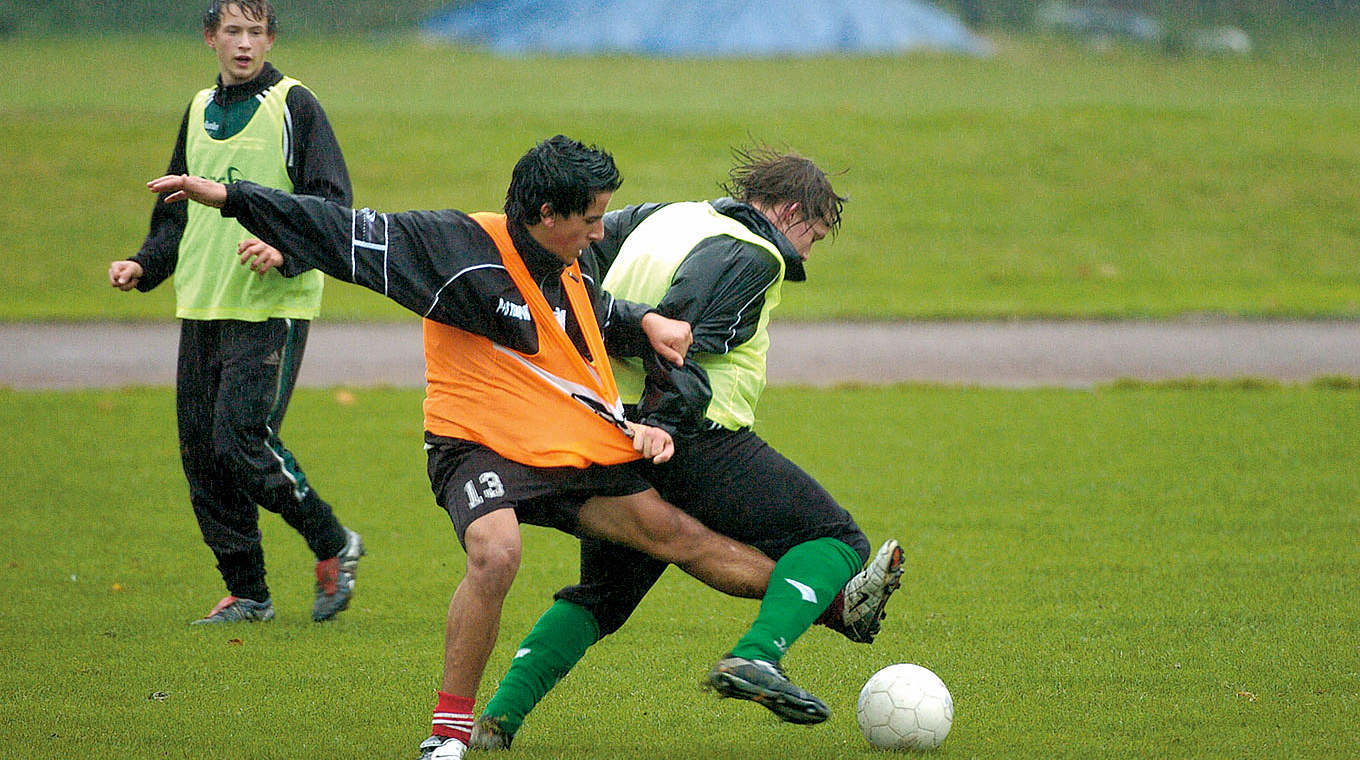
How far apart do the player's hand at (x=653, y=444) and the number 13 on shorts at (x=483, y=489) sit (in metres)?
0.39

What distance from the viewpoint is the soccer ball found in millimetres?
4188

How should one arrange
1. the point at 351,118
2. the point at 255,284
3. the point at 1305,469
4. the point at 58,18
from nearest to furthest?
Answer: the point at 255,284 < the point at 1305,469 < the point at 351,118 < the point at 58,18

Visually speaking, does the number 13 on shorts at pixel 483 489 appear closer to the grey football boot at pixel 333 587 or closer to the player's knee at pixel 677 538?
the player's knee at pixel 677 538

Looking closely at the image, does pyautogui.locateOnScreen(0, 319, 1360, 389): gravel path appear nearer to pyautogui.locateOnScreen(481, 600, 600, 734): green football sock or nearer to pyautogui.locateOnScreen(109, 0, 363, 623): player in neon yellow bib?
pyautogui.locateOnScreen(109, 0, 363, 623): player in neon yellow bib

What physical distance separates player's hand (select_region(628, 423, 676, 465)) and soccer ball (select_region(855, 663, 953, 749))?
952 mm

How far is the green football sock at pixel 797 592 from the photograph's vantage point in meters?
3.99

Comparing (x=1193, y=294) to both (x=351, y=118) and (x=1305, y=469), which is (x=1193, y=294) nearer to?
(x=1305, y=469)

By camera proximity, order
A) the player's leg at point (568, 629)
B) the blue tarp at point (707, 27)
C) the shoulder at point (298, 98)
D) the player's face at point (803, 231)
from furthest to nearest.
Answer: the blue tarp at point (707, 27)
the shoulder at point (298, 98)
the player's face at point (803, 231)
the player's leg at point (568, 629)

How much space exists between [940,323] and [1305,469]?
615cm

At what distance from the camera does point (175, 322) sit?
14.6 meters

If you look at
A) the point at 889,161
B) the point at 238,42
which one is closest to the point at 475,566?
the point at 238,42

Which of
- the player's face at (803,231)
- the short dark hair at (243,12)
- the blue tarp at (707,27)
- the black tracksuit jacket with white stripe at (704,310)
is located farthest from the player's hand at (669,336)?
the blue tarp at (707,27)

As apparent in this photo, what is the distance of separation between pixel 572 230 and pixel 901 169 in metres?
16.9

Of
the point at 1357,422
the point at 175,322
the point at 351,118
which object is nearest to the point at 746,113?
the point at 351,118
